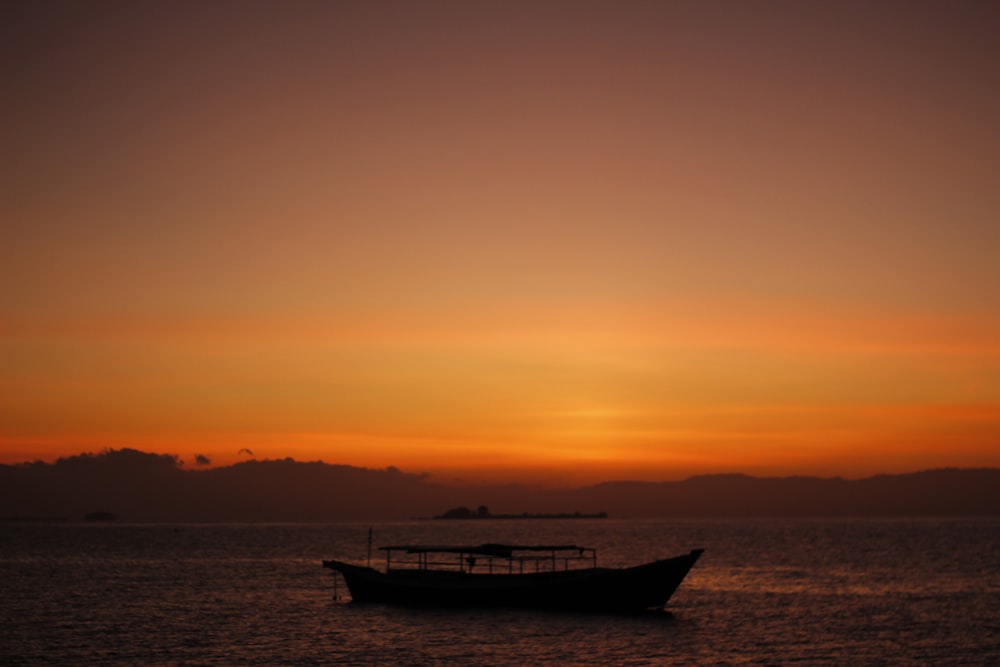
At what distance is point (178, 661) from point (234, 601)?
1082 inches

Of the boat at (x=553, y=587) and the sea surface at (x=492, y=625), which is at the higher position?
the boat at (x=553, y=587)

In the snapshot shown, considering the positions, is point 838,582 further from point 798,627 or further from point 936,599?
point 798,627

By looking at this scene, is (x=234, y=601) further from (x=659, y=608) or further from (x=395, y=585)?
(x=659, y=608)

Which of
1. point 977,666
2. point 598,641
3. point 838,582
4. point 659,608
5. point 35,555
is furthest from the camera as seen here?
point 35,555

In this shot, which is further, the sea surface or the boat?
the boat

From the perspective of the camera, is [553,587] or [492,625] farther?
[553,587]

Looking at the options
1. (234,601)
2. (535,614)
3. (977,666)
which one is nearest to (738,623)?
(535,614)

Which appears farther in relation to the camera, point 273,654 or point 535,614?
point 535,614

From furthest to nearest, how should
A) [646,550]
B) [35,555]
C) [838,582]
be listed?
[646,550] → [35,555] → [838,582]

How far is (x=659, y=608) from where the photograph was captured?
195ft

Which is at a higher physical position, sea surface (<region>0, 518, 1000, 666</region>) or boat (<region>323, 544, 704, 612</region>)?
boat (<region>323, 544, 704, 612</region>)

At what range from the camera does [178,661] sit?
42.8 meters

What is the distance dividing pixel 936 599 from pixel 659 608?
79.6 feet

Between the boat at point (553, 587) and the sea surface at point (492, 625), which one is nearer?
the sea surface at point (492, 625)
